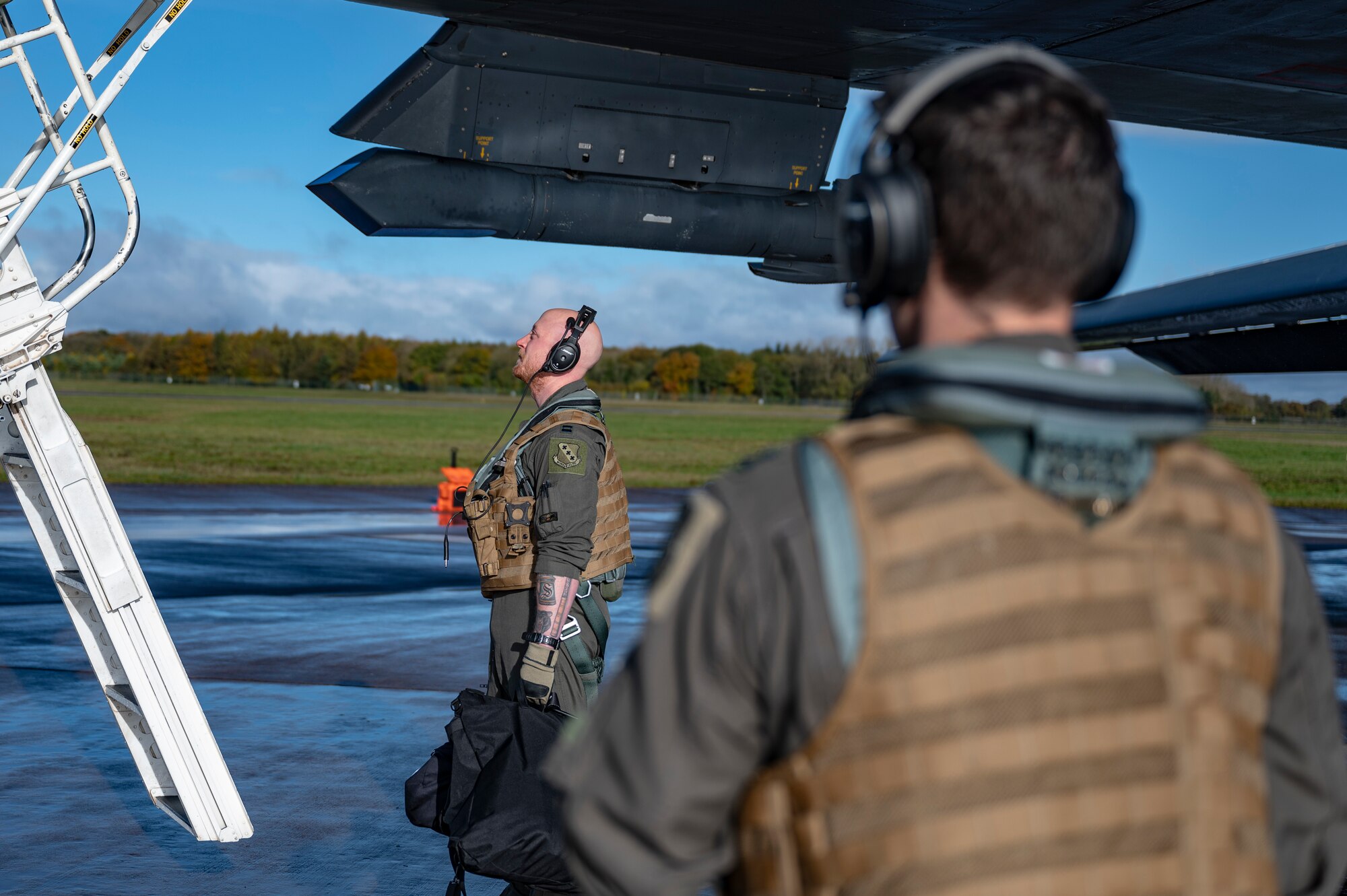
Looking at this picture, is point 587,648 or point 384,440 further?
point 384,440

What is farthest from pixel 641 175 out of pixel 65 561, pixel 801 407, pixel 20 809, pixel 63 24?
pixel 801 407

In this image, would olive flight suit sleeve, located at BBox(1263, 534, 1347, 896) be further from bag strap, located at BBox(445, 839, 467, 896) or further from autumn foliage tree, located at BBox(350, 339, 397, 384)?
autumn foliage tree, located at BBox(350, 339, 397, 384)

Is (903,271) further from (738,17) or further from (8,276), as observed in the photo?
(738,17)

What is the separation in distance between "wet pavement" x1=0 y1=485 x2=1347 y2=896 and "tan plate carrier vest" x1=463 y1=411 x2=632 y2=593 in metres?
1.24

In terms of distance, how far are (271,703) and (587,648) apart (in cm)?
325

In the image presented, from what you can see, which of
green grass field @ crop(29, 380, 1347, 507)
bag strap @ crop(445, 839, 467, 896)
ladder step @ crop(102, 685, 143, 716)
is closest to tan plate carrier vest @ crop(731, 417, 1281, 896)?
bag strap @ crop(445, 839, 467, 896)

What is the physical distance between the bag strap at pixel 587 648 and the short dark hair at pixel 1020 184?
2.98 meters

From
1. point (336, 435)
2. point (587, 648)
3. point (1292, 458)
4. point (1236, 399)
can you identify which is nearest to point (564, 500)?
point (587, 648)

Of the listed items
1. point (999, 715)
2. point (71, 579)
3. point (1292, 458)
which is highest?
point (999, 715)

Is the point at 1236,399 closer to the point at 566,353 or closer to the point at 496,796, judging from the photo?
the point at 566,353

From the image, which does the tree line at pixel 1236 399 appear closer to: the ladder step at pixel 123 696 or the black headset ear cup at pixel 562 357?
the black headset ear cup at pixel 562 357

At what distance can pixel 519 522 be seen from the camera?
161 inches

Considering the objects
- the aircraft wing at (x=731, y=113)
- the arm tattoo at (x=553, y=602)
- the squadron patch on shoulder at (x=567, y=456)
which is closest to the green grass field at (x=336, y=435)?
the aircraft wing at (x=731, y=113)

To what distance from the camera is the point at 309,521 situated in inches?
617
